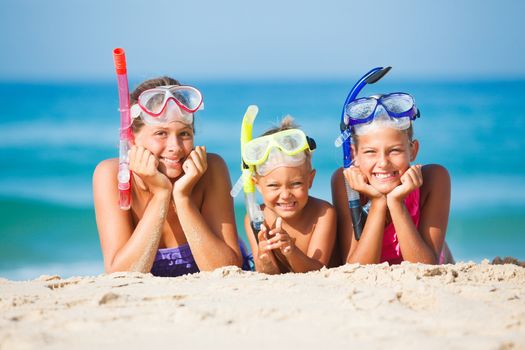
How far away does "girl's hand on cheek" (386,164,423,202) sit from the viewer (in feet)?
16.0

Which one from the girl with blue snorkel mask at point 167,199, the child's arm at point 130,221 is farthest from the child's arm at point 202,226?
the child's arm at point 130,221

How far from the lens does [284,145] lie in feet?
16.6

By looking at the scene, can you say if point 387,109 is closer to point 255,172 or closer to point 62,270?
point 255,172

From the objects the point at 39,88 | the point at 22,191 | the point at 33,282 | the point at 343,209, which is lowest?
the point at 33,282

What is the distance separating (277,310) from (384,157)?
1.69 meters

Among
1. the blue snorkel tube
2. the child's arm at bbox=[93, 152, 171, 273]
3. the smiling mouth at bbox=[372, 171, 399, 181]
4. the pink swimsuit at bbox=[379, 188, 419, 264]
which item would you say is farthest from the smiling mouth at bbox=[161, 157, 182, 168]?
the pink swimsuit at bbox=[379, 188, 419, 264]

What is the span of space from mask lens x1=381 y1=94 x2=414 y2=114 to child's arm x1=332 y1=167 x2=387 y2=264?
43 cm

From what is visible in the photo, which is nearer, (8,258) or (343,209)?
(343,209)

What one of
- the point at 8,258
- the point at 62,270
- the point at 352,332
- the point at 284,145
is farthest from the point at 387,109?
the point at 8,258

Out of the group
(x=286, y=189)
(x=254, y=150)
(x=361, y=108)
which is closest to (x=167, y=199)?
(x=254, y=150)

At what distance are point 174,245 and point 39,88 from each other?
62.6 feet

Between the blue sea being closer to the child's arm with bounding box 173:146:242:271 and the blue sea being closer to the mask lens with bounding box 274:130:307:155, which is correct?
the mask lens with bounding box 274:130:307:155

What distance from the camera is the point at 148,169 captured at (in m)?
4.90

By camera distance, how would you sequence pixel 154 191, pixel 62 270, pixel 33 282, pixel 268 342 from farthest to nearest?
pixel 62 270 → pixel 154 191 → pixel 33 282 → pixel 268 342
